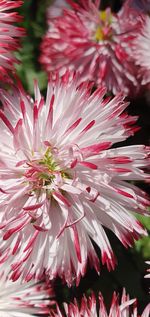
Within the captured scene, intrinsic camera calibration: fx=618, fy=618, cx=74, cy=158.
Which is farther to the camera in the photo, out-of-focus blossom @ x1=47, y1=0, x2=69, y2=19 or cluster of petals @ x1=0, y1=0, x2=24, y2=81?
out-of-focus blossom @ x1=47, y1=0, x2=69, y2=19


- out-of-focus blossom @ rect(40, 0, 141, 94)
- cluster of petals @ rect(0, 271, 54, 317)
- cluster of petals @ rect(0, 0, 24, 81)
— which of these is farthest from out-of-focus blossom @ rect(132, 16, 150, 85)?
cluster of petals @ rect(0, 271, 54, 317)

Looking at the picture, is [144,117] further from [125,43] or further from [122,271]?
[122,271]

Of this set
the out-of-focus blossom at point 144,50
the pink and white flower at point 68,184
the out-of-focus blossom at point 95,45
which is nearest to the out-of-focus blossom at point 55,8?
the out-of-focus blossom at point 95,45

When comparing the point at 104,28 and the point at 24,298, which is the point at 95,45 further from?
the point at 24,298

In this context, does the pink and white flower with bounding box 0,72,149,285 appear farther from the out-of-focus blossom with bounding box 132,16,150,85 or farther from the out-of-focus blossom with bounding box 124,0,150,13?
the out-of-focus blossom with bounding box 124,0,150,13

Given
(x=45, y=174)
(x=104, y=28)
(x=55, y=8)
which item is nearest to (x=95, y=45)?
(x=104, y=28)

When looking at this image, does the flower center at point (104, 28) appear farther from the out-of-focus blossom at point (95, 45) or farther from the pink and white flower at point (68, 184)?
the pink and white flower at point (68, 184)

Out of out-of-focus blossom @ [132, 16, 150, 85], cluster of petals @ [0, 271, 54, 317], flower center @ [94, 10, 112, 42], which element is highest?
flower center @ [94, 10, 112, 42]
